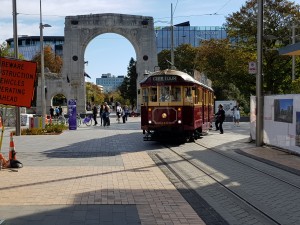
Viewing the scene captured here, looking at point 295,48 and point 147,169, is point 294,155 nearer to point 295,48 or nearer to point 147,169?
point 295,48

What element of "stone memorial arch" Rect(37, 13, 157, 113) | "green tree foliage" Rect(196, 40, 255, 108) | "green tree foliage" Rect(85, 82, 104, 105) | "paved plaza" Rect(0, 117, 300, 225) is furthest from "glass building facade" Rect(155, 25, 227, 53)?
"paved plaza" Rect(0, 117, 300, 225)

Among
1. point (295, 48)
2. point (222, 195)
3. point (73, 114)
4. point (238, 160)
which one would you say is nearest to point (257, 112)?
point (295, 48)

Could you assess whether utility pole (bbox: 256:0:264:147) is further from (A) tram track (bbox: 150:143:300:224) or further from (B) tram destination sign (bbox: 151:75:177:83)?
(B) tram destination sign (bbox: 151:75:177:83)

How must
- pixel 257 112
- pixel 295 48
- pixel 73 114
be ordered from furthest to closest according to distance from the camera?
pixel 73 114 < pixel 257 112 < pixel 295 48

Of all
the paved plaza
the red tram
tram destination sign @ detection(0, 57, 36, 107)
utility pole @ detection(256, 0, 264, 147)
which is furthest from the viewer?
the red tram

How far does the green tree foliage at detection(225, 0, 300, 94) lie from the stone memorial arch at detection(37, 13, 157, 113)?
74.0 ft

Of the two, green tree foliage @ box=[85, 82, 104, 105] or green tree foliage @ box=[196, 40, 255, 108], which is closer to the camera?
green tree foliage @ box=[196, 40, 255, 108]

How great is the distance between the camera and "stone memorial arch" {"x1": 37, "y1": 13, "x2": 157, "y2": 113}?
205 ft

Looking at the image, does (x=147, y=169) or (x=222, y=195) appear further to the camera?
(x=147, y=169)

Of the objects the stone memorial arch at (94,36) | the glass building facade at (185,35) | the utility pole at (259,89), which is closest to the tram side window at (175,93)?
the utility pole at (259,89)

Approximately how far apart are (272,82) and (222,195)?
112 ft

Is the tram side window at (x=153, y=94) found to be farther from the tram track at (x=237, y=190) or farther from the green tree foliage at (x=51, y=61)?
the green tree foliage at (x=51, y=61)

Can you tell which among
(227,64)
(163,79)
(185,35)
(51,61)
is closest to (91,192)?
(163,79)

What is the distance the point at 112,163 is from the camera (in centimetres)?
1333
